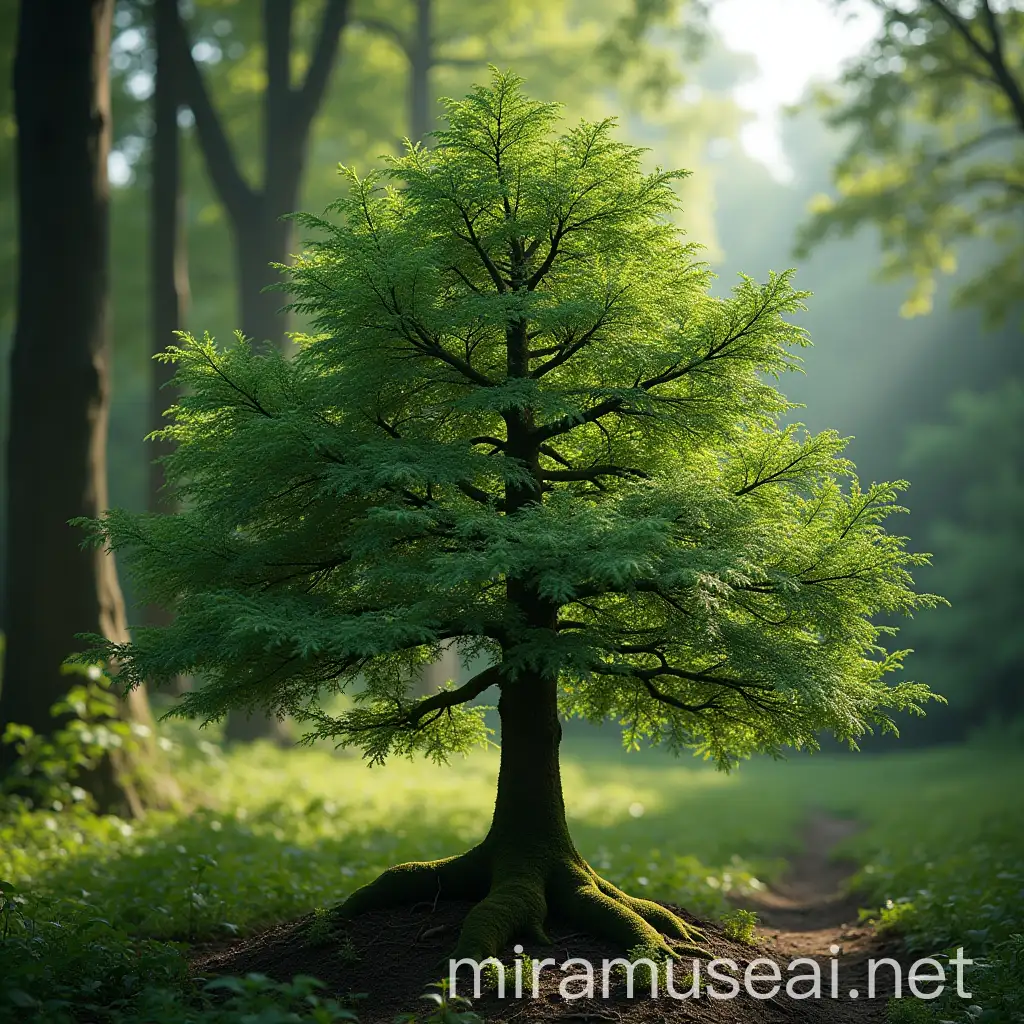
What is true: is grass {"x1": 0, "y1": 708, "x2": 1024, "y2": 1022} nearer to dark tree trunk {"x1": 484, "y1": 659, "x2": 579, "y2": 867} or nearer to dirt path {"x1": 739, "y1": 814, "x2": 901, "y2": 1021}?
dirt path {"x1": 739, "y1": 814, "x2": 901, "y2": 1021}

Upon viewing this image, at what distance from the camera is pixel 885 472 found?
108ft

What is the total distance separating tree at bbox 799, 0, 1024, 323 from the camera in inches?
560

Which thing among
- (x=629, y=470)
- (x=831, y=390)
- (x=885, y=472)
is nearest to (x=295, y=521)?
(x=629, y=470)

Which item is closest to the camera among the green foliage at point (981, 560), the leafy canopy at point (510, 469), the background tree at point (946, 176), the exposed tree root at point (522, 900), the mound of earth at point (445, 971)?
the mound of earth at point (445, 971)

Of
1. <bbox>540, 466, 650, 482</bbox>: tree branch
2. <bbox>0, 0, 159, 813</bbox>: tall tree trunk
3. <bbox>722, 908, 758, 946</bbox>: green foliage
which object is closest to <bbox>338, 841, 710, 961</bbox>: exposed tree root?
<bbox>722, 908, 758, 946</bbox>: green foliage

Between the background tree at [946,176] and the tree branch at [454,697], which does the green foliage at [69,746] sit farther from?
the background tree at [946,176]

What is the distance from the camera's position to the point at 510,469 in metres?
5.21

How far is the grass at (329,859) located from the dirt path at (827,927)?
0.24 meters

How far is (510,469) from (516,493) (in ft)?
1.67

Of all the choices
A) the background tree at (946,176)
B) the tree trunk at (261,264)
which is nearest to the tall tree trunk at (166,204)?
the tree trunk at (261,264)

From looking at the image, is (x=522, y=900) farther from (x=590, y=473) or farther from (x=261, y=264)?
(x=261, y=264)

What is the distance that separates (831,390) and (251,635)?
33.7 m

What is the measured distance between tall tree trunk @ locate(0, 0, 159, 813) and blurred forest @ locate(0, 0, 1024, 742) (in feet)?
1.34

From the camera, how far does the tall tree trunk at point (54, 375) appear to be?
896 centimetres
